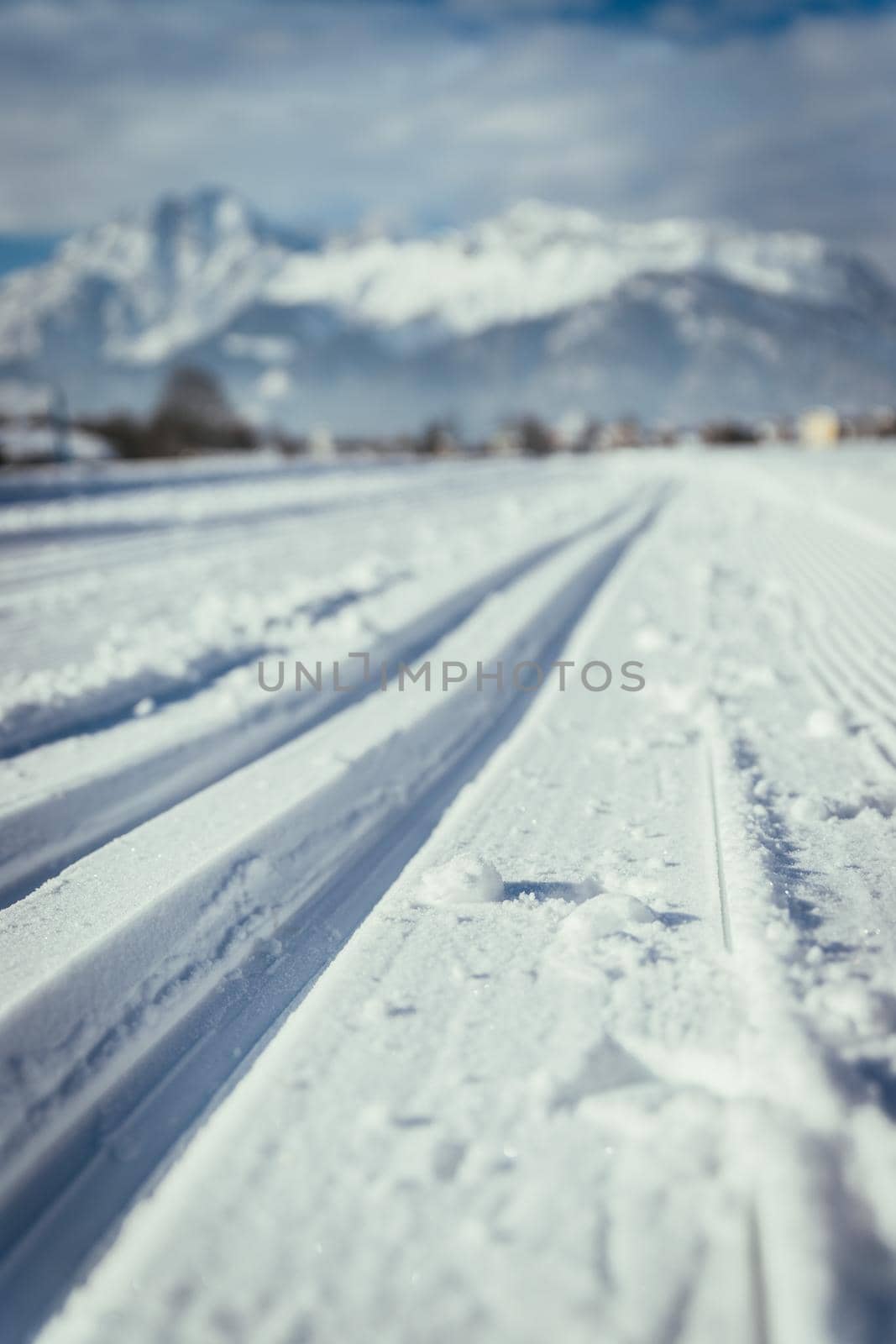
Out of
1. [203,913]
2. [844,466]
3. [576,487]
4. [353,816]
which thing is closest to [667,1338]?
[203,913]

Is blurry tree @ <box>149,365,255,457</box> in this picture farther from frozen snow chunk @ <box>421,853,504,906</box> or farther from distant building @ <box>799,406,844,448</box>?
frozen snow chunk @ <box>421,853,504,906</box>

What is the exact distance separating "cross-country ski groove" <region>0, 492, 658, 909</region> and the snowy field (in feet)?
0.04

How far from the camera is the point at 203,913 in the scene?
5.95 ft

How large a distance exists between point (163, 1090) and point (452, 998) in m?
0.51

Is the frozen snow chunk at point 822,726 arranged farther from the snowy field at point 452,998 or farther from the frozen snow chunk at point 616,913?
the frozen snow chunk at point 616,913

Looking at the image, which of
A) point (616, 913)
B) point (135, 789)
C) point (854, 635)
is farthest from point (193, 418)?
point (616, 913)

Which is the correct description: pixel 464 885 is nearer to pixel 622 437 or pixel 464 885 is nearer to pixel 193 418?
pixel 193 418

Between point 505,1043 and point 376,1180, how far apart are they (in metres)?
0.31

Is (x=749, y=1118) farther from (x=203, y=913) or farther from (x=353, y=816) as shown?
(x=353, y=816)

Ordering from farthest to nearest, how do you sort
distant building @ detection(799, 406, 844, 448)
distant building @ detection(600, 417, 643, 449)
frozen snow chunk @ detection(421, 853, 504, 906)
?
distant building @ detection(600, 417, 643, 449)
distant building @ detection(799, 406, 844, 448)
frozen snow chunk @ detection(421, 853, 504, 906)

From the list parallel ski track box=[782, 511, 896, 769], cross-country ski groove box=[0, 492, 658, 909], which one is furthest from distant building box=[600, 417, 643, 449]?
cross-country ski groove box=[0, 492, 658, 909]

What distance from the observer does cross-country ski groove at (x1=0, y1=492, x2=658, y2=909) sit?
219 cm

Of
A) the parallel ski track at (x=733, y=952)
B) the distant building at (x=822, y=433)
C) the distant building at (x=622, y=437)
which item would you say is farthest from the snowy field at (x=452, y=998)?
the distant building at (x=622, y=437)

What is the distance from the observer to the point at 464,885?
5.88 ft
